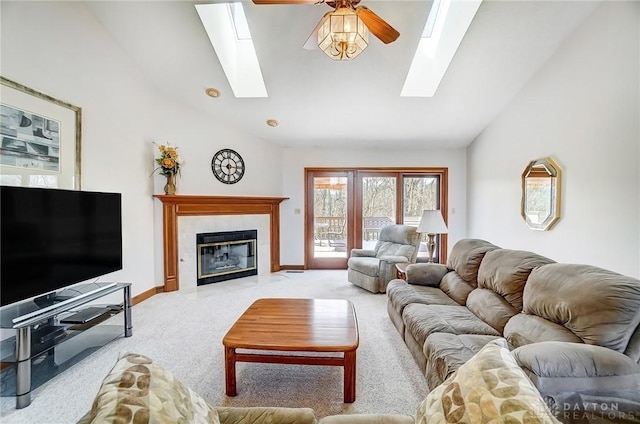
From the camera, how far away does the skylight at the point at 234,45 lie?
3253 mm

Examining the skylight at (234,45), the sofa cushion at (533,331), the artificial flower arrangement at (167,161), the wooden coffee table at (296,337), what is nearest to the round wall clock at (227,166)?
the artificial flower arrangement at (167,161)

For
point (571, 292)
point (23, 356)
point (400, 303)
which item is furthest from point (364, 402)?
point (23, 356)

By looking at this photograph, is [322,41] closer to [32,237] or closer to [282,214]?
[32,237]

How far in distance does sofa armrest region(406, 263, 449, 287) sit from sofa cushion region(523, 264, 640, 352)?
1351 mm

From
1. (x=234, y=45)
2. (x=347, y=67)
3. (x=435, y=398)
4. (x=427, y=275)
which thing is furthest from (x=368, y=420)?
(x=234, y=45)

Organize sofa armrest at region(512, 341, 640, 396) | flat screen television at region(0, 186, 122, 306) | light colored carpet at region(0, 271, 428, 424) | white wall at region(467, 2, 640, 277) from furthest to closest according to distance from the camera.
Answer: white wall at region(467, 2, 640, 277) < flat screen television at region(0, 186, 122, 306) < light colored carpet at region(0, 271, 428, 424) < sofa armrest at region(512, 341, 640, 396)

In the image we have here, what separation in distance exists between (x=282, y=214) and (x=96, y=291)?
3503 millimetres

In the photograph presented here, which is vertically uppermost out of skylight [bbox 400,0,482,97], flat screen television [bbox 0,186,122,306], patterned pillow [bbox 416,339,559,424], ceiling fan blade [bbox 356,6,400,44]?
skylight [bbox 400,0,482,97]

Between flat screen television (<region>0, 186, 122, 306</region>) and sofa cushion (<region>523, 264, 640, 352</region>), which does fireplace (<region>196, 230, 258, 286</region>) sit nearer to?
flat screen television (<region>0, 186, 122, 306</region>)

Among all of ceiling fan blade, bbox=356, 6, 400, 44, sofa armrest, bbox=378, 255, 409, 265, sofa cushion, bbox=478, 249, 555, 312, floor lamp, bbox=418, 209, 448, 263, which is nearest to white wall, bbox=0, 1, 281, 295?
sofa armrest, bbox=378, 255, 409, 265

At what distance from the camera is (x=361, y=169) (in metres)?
5.83

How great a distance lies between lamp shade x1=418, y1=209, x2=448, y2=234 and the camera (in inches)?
150

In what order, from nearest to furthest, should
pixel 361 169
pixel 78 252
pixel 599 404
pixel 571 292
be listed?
pixel 599 404
pixel 571 292
pixel 78 252
pixel 361 169

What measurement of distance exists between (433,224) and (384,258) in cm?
92
